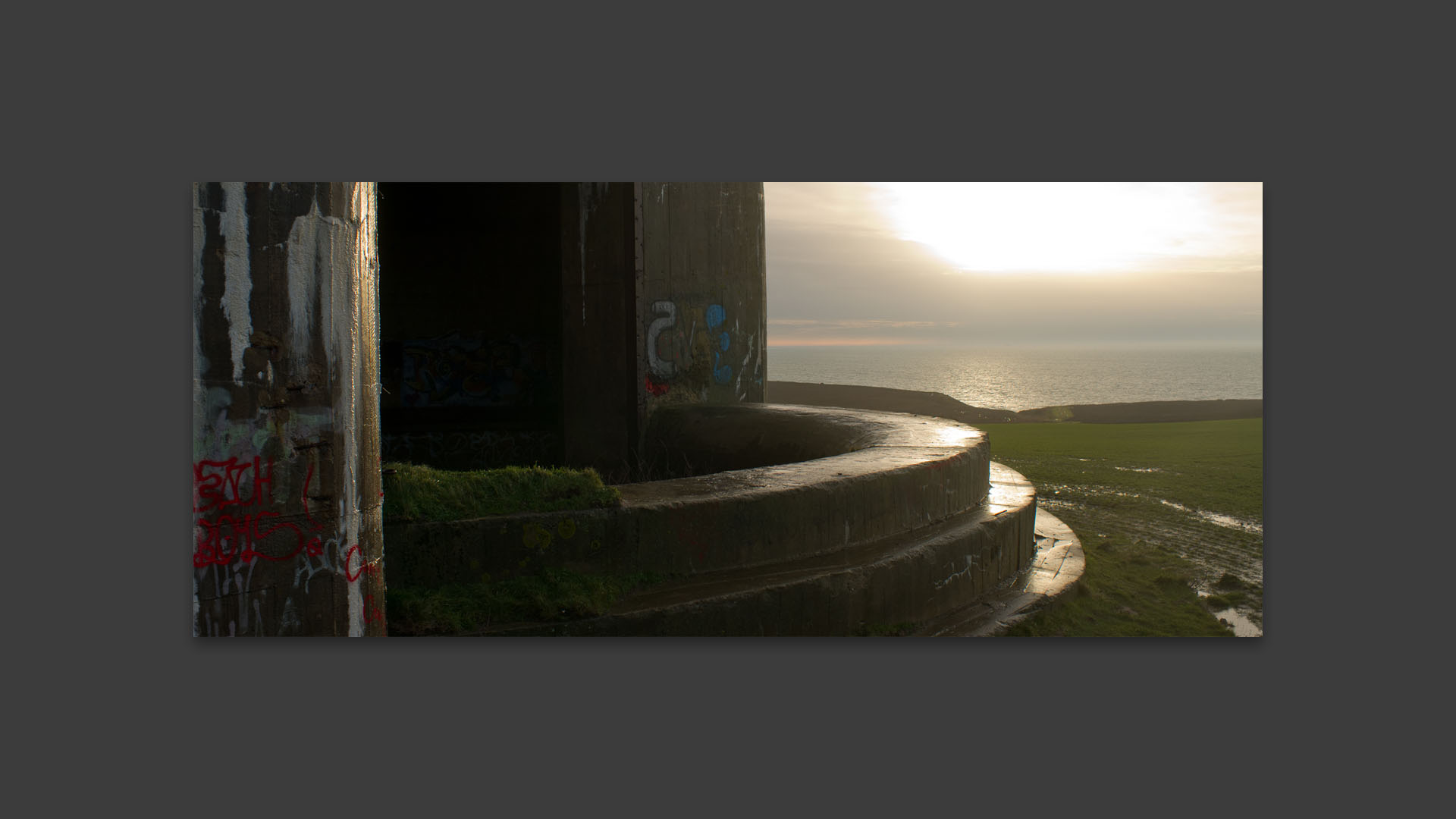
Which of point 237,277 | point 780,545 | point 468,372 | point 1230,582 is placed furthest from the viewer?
point 468,372

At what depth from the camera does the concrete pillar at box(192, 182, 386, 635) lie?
12.7ft

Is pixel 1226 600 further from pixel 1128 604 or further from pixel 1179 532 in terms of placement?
pixel 1179 532

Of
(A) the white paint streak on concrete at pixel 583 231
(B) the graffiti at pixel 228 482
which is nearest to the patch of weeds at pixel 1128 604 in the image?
(B) the graffiti at pixel 228 482

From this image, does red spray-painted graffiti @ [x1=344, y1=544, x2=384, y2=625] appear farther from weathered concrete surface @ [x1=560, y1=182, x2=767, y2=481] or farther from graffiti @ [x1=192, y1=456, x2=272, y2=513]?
weathered concrete surface @ [x1=560, y1=182, x2=767, y2=481]

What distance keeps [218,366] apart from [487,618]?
164 centimetres

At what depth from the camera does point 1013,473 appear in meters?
8.03

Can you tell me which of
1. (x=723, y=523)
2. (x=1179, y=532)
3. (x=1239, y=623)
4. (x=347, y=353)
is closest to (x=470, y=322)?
(x=723, y=523)

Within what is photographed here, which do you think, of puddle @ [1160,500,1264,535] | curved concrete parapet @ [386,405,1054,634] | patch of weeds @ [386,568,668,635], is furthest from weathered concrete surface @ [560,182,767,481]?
puddle @ [1160,500,1264,535]

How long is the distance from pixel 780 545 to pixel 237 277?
2.91 meters

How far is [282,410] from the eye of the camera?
3936 millimetres

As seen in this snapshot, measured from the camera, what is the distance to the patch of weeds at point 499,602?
448cm

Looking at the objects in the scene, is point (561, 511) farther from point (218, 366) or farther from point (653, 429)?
point (653, 429)

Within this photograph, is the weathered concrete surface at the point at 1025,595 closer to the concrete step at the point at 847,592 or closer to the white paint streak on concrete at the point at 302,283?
the concrete step at the point at 847,592

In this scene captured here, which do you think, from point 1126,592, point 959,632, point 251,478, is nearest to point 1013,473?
point 1126,592
